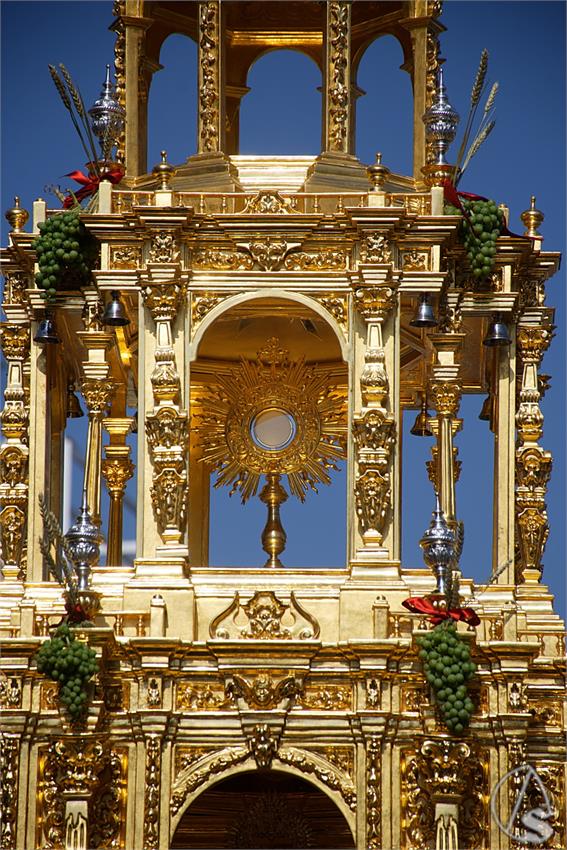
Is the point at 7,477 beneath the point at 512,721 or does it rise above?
above

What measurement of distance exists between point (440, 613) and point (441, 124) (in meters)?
8.14

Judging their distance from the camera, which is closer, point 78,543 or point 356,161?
point 78,543

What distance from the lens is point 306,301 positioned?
2057 inches

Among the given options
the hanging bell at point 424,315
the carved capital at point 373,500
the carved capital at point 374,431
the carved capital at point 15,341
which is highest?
the carved capital at point 15,341

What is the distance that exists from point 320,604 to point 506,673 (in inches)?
117

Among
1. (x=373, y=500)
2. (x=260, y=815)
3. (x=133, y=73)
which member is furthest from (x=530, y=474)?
(x=133, y=73)

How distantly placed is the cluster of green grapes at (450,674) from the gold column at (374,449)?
85.6 inches

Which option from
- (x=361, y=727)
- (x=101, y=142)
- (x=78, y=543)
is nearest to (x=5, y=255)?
(x=101, y=142)

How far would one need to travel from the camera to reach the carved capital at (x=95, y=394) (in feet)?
174

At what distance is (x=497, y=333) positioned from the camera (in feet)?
174

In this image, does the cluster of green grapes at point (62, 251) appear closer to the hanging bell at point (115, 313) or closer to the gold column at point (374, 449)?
the hanging bell at point (115, 313)

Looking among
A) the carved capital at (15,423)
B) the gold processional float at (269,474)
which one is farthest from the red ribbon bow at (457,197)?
the carved capital at (15,423)

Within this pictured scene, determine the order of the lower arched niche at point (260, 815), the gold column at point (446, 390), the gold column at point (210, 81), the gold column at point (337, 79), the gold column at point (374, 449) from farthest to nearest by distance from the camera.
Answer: the gold column at point (210, 81), the gold column at point (337, 79), the gold column at point (446, 390), the lower arched niche at point (260, 815), the gold column at point (374, 449)

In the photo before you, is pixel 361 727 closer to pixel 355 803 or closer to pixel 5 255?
pixel 355 803
